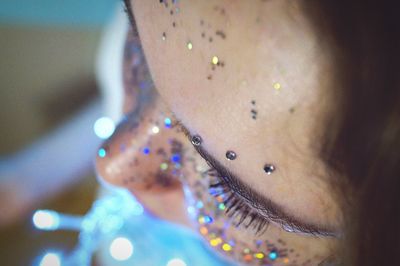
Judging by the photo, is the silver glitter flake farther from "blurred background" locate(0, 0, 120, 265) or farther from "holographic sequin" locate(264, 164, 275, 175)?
"blurred background" locate(0, 0, 120, 265)

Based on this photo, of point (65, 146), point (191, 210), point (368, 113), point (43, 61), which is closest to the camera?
point (368, 113)

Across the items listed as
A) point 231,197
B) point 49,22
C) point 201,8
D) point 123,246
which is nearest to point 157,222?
point 123,246

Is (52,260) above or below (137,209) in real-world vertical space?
below

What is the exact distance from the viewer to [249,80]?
27cm

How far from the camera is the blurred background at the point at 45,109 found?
742 millimetres

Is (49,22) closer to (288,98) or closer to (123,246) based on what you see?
(123,246)

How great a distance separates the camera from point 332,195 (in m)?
0.28

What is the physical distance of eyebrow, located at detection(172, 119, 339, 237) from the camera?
30 centimetres

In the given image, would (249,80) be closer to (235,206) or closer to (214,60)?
(214,60)

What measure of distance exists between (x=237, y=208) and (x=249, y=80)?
5.0 inches

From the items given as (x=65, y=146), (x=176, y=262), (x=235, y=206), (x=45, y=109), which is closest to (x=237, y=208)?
(x=235, y=206)

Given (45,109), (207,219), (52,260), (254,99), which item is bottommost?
(52,260)

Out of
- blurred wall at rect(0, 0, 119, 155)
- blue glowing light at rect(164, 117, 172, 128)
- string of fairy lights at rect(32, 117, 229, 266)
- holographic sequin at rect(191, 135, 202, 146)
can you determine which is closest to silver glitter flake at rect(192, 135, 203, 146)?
holographic sequin at rect(191, 135, 202, 146)

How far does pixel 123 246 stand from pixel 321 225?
1.10ft
